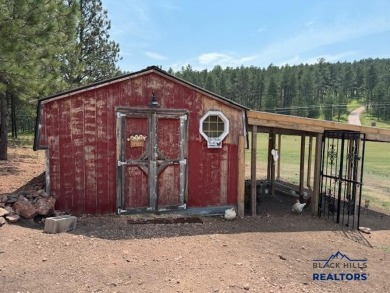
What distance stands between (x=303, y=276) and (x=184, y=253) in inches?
78.3

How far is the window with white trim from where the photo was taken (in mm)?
8602

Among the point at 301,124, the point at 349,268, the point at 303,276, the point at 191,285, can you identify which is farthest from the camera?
the point at 301,124

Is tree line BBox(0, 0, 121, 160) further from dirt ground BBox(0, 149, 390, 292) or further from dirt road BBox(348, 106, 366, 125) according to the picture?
dirt road BBox(348, 106, 366, 125)

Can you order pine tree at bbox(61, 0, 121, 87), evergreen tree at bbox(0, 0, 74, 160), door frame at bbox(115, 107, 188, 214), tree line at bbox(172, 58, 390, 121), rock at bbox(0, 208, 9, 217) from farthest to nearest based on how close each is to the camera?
tree line at bbox(172, 58, 390, 121) < pine tree at bbox(61, 0, 121, 87) < evergreen tree at bbox(0, 0, 74, 160) < door frame at bbox(115, 107, 188, 214) < rock at bbox(0, 208, 9, 217)

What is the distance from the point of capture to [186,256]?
5.86 metres

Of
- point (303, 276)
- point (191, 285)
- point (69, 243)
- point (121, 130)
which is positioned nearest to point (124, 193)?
point (121, 130)

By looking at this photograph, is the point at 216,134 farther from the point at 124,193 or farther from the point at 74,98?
the point at 74,98

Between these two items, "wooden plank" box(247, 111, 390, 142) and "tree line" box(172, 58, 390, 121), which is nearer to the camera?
"wooden plank" box(247, 111, 390, 142)

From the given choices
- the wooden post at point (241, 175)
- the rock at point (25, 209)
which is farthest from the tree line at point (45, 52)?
the wooden post at point (241, 175)

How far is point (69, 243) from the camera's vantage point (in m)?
5.97

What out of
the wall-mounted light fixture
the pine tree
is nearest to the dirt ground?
the wall-mounted light fixture

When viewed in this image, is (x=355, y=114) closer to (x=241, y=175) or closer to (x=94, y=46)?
(x=94, y=46)

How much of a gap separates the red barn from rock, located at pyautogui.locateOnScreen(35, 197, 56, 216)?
1.43 ft
